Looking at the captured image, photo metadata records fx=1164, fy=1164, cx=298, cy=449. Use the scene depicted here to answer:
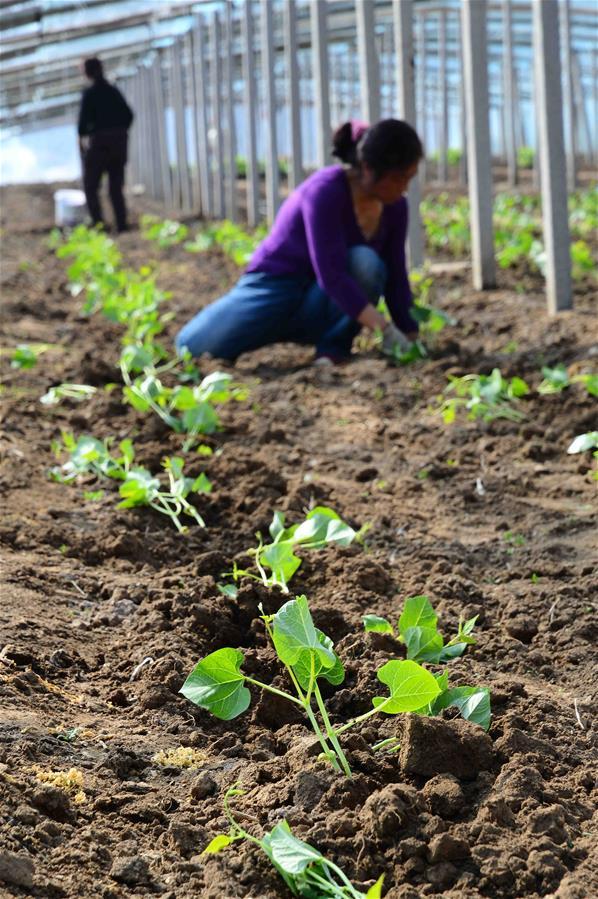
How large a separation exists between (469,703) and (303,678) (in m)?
0.28

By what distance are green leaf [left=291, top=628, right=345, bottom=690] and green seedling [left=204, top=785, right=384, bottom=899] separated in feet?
1.04

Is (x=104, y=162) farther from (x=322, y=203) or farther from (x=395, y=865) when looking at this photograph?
(x=395, y=865)

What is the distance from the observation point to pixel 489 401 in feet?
13.0

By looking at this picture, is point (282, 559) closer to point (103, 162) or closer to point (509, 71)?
point (103, 162)

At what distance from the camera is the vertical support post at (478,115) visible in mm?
5898

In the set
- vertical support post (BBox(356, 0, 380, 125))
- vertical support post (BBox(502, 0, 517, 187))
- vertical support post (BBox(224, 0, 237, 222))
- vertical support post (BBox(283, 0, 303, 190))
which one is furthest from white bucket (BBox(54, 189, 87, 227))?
vertical support post (BBox(356, 0, 380, 125))

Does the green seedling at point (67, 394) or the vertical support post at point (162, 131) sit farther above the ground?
the vertical support post at point (162, 131)

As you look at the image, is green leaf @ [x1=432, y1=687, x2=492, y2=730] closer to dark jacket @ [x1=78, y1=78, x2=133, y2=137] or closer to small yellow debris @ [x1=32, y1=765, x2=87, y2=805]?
small yellow debris @ [x1=32, y1=765, x2=87, y2=805]

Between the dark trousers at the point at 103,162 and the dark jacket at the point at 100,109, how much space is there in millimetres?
83

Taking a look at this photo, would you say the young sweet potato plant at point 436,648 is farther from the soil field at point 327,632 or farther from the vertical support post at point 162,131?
the vertical support post at point 162,131

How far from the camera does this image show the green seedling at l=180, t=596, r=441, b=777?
1791 millimetres

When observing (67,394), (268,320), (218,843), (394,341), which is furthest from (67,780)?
(268,320)

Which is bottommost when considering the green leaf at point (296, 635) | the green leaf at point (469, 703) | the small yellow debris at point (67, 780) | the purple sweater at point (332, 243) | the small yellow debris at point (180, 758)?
the small yellow debris at point (180, 758)

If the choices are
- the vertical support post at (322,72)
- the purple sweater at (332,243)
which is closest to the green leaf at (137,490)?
the purple sweater at (332,243)
